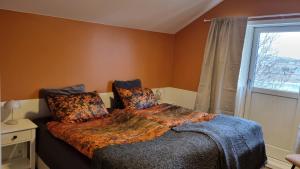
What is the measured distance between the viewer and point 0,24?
2.23 metres

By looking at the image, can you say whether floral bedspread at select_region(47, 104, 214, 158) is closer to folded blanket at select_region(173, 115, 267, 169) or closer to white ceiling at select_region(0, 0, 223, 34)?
folded blanket at select_region(173, 115, 267, 169)

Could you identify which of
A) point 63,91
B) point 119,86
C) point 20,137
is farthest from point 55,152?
point 119,86

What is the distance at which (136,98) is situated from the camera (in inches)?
118

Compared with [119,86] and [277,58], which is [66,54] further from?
[277,58]

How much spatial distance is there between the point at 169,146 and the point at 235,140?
751 mm

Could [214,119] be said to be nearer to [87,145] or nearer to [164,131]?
[164,131]

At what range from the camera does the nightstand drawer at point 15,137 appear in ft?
6.80

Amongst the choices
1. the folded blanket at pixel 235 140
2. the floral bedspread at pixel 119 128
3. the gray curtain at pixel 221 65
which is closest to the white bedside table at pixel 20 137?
the floral bedspread at pixel 119 128

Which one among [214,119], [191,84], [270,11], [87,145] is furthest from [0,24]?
[270,11]

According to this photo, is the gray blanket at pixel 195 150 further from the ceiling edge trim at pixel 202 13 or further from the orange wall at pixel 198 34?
the ceiling edge trim at pixel 202 13

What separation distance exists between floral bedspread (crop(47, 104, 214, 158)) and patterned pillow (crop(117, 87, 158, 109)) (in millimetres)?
181

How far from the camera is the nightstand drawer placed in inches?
81.6

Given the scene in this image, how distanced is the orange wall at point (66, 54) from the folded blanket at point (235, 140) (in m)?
1.43

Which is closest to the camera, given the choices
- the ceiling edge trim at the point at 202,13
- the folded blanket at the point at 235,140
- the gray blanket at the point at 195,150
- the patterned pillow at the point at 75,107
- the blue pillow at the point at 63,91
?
the gray blanket at the point at 195,150
